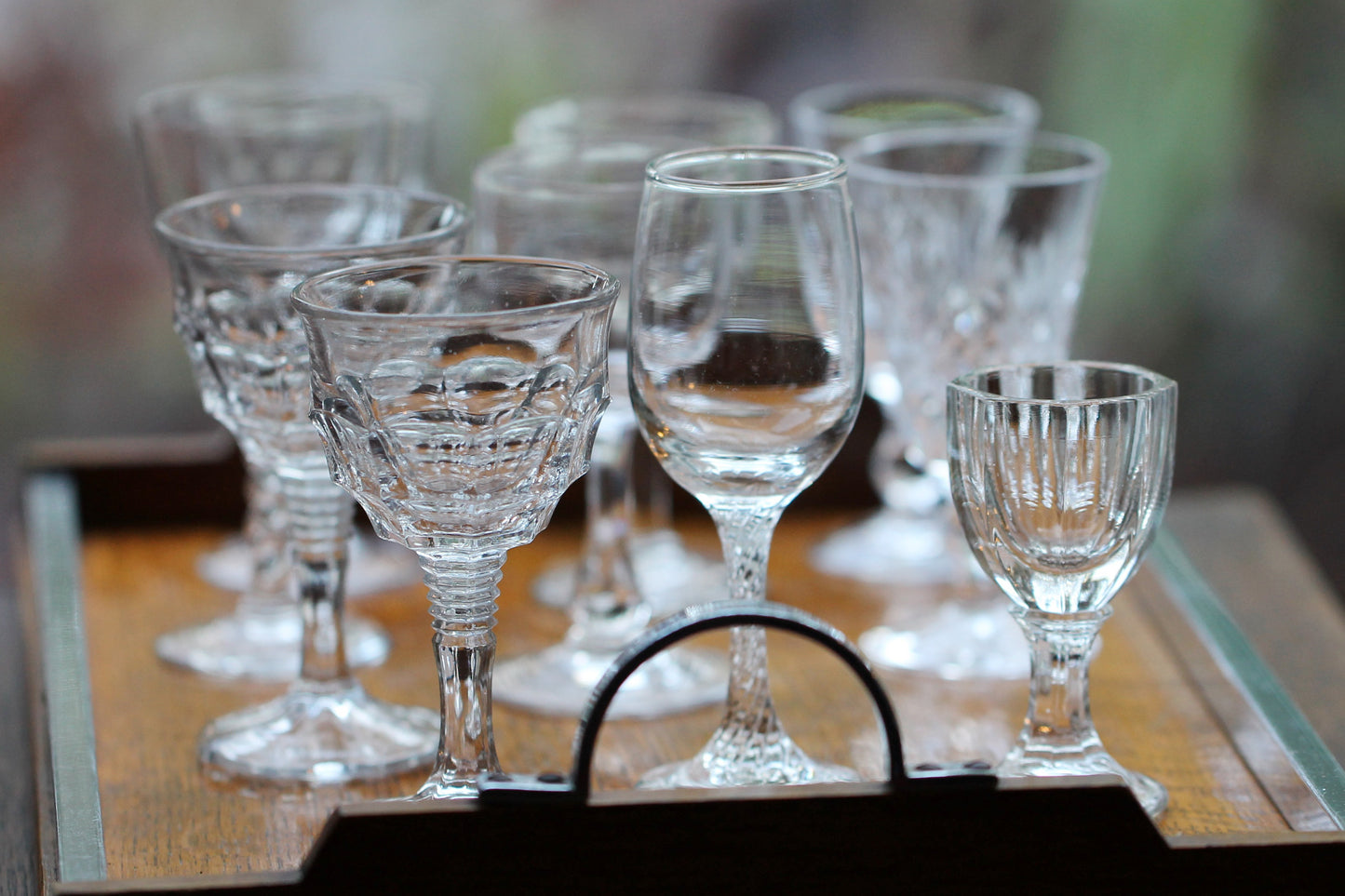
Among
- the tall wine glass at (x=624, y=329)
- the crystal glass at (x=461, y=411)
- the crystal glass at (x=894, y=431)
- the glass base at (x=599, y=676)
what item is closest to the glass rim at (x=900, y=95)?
the crystal glass at (x=894, y=431)

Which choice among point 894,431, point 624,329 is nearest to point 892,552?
point 894,431

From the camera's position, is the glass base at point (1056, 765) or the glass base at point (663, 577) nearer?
the glass base at point (1056, 765)

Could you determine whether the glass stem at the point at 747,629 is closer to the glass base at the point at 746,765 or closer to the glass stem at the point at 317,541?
the glass base at the point at 746,765

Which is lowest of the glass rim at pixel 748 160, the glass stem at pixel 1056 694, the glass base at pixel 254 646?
the glass base at pixel 254 646

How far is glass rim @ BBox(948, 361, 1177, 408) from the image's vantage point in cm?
48

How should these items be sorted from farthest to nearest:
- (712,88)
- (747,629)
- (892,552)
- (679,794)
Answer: (712,88)
(892,552)
(747,629)
(679,794)

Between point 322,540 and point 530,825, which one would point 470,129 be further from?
point 530,825

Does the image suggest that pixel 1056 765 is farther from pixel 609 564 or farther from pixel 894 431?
pixel 894 431

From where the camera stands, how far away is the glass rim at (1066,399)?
482 mm

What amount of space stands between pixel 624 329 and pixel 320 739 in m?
0.19

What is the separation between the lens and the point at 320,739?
58cm

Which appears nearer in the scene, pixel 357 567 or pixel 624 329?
Answer: pixel 624 329

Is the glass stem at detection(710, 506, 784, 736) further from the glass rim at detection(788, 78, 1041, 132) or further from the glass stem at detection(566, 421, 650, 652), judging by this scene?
the glass rim at detection(788, 78, 1041, 132)

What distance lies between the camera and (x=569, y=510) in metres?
0.86
